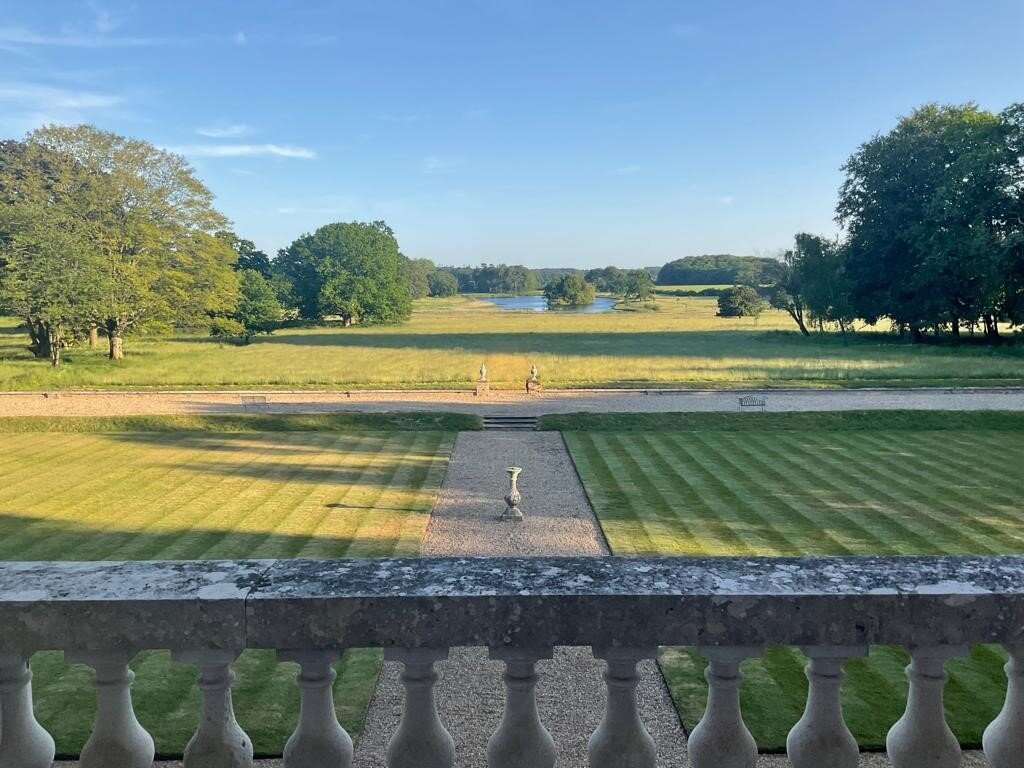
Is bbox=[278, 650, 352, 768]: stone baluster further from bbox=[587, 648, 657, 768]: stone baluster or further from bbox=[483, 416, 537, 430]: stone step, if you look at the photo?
bbox=[483, 416, 537, 430]: stone step

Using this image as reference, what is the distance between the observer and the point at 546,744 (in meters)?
2.33

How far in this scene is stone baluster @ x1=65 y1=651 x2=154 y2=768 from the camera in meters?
2.25

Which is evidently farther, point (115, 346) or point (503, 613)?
point (115, 346)

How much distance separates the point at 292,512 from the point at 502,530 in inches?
173

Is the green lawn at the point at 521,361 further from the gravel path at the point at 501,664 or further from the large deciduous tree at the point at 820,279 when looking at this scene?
the gravel path at the point at 501,664

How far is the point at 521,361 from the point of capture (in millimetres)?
47406

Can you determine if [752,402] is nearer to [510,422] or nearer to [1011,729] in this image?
[510,422]

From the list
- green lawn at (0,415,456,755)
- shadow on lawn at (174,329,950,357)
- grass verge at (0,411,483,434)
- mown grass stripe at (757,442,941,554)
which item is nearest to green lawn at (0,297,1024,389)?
shadow on lawn at (174,329,950,357)

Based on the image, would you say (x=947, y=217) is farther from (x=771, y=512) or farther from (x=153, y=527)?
(x=153, y=527)

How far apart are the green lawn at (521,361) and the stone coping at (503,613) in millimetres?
31790

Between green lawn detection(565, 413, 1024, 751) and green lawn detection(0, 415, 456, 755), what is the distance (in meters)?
4.14

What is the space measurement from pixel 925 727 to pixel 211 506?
15266 millimetres

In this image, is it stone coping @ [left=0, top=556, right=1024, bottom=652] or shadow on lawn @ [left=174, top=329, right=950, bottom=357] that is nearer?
stone coping @ [left=0, top=556, right=1024, bottom=652]

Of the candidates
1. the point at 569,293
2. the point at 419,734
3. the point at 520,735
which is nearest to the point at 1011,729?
the point at 520,735
